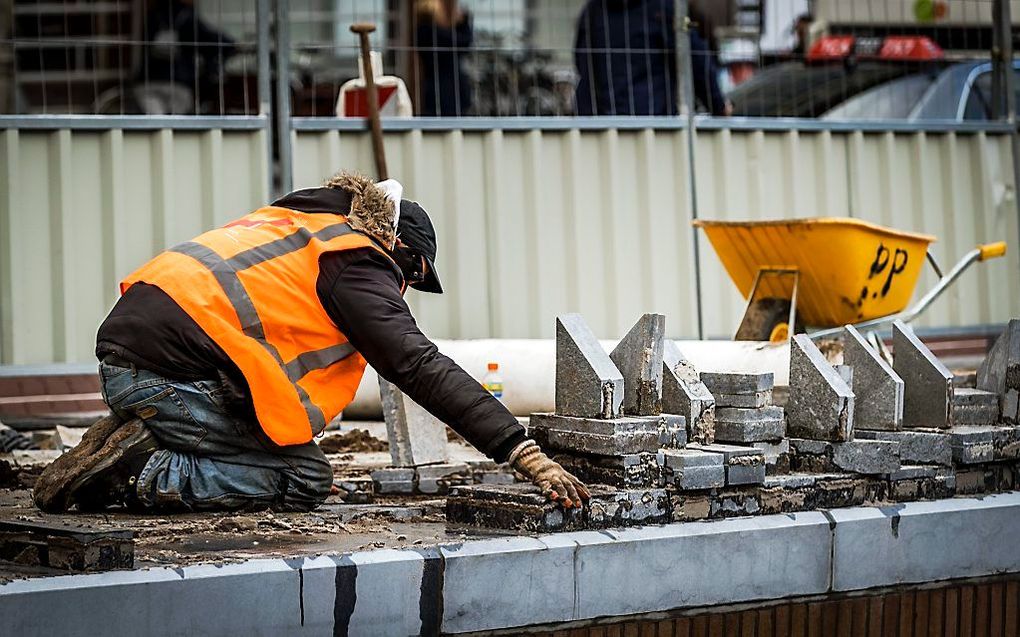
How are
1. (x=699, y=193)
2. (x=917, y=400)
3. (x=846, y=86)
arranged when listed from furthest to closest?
(x=846, y=86) < (x=699, y=193) < (x=917, y=400)

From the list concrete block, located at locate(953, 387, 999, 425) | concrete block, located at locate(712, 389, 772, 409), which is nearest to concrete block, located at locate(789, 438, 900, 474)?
concrete block, located at locate(712, 389, 772, 409)

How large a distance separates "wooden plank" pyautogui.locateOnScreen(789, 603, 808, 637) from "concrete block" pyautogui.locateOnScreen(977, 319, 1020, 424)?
1.42 m

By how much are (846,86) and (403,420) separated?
493 centimetres

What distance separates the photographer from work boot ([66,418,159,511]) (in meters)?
4.33

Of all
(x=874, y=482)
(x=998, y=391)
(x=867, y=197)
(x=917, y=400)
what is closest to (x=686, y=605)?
(x=874, y=482)

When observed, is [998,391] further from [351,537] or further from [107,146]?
[107,146]

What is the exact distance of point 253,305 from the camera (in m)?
Result: 4.36

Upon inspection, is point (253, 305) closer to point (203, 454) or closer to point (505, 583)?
point (203, 454)

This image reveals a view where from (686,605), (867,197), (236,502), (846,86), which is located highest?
(846,86)

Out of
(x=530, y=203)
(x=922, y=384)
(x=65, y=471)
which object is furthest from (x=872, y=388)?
(x=530, y=203)

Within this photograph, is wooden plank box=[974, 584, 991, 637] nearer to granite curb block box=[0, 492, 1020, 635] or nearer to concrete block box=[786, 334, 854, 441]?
granite curb block box=[0, 492, 1020, 635]

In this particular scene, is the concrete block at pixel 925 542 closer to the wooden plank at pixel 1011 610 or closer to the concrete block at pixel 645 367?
the wooden plank at pixel 1011 610

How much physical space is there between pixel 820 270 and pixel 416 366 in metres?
3.11

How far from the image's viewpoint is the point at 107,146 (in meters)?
7.13
